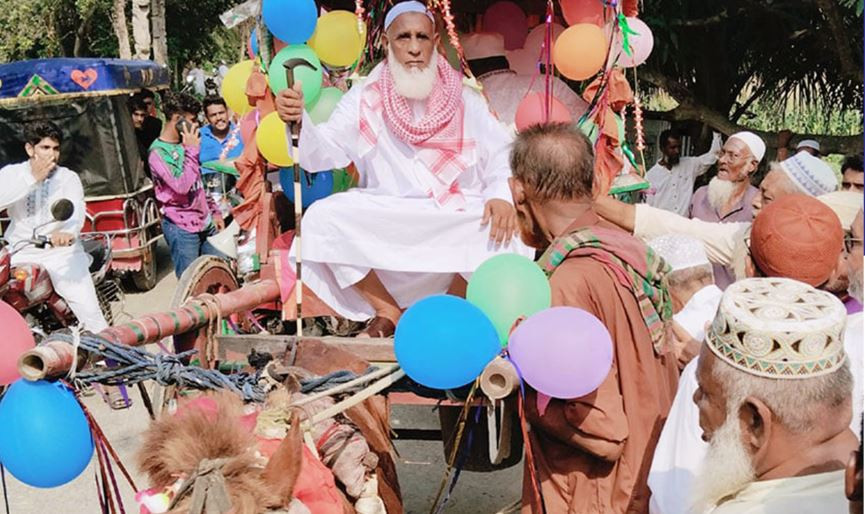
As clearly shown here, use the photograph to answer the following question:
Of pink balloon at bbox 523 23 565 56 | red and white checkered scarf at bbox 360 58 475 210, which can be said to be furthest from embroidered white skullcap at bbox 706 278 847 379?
pink balloon at bbox 523 23 565 56

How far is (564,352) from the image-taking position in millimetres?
2139

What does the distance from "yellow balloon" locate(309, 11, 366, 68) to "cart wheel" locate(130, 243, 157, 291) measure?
545 cm

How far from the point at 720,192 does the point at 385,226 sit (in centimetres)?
257

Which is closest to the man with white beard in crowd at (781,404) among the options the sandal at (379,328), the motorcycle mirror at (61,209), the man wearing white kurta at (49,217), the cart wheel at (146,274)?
the sandal at (379,328)

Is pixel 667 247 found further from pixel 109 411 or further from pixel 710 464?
pixel 109 411

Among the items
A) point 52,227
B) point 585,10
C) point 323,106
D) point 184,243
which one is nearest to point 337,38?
point 323,106

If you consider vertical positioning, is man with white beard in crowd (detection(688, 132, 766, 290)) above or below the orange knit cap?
below

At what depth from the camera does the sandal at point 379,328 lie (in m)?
4.33

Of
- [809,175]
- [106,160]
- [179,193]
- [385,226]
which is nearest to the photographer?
[809,175]

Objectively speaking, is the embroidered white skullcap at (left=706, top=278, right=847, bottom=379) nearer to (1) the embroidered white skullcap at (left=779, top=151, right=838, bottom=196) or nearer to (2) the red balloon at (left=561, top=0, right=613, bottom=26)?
(1) the embroidered white skullcap at (left=779, top=151, right=838, bottom=196)

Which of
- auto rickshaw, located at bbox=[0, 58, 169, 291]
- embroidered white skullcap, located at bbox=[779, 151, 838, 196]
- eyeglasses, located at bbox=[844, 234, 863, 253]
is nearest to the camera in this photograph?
eyeglasses, located at bbox=[844, 234, 863, 253]

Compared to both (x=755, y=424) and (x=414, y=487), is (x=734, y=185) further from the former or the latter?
(x=755, y=424)

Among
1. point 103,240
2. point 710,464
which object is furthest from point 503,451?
point 103,240

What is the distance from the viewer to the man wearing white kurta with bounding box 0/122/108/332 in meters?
6.22
